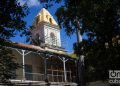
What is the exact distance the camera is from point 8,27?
7.02m

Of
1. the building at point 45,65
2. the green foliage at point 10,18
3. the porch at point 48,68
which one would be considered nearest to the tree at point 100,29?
the green foliage at point 10,18

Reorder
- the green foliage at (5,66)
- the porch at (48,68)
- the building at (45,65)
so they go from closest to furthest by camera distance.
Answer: the green foliage at (5,66) → the building at (45,65) → the porch at (48,68)

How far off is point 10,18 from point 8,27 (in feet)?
0.68

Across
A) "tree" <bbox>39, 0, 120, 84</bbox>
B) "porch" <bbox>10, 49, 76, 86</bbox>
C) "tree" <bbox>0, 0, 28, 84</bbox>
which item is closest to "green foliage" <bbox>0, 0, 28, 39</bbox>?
"tree" <bbox>0, 0, 28, 84</bbox>

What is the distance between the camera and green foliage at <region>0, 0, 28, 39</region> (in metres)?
6.92

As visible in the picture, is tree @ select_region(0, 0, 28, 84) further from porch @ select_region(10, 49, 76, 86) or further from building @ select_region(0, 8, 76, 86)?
porch @ select_region(10, 49, 76, 86)

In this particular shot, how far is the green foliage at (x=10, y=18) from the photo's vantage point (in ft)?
22.7

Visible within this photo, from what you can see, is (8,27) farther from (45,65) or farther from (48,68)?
(48,68)

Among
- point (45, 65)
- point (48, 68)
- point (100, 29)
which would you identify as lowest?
point (48, 68)

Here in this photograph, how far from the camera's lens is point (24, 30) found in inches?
294

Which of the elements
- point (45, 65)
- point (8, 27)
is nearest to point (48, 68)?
point (45, 65)

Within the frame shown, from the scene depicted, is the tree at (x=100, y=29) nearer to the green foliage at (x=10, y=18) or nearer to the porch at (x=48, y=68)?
the green foliage at (x=10, y=18)

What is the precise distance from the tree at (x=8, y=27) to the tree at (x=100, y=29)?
4.13m

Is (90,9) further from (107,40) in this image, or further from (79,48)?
(79,48)
